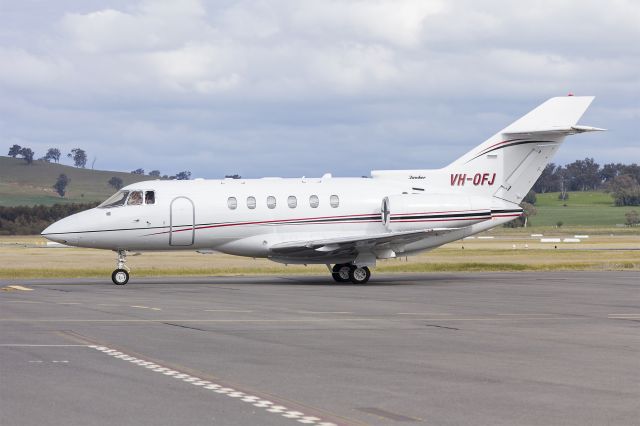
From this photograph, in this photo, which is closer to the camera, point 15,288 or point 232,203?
point 15,288

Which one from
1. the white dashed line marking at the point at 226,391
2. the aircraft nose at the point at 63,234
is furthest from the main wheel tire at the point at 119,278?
the white dashed line marking at the point at 226,391

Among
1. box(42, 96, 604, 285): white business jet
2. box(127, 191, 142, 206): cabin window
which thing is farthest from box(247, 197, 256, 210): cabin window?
box(127, 191, 142, 206): cabin window

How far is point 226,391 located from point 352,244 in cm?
2320

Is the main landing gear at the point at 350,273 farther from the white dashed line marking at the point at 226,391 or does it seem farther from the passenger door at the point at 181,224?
the white dashed line marking at the point at 226,391

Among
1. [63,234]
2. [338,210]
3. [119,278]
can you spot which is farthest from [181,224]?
[338,210]

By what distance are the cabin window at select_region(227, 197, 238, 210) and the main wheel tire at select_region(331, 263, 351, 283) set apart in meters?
4.25

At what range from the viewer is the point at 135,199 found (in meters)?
36.7

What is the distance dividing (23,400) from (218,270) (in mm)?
35593

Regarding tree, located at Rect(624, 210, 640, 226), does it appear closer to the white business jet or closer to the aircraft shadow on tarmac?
the aircraft shadow on tarmac

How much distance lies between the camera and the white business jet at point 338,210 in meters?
36.2

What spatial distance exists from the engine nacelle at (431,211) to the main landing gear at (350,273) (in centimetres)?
170

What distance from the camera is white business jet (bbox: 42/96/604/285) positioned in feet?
119

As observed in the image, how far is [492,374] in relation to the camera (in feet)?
46.2

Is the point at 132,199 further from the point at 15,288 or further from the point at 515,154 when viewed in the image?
the point at 515,154
